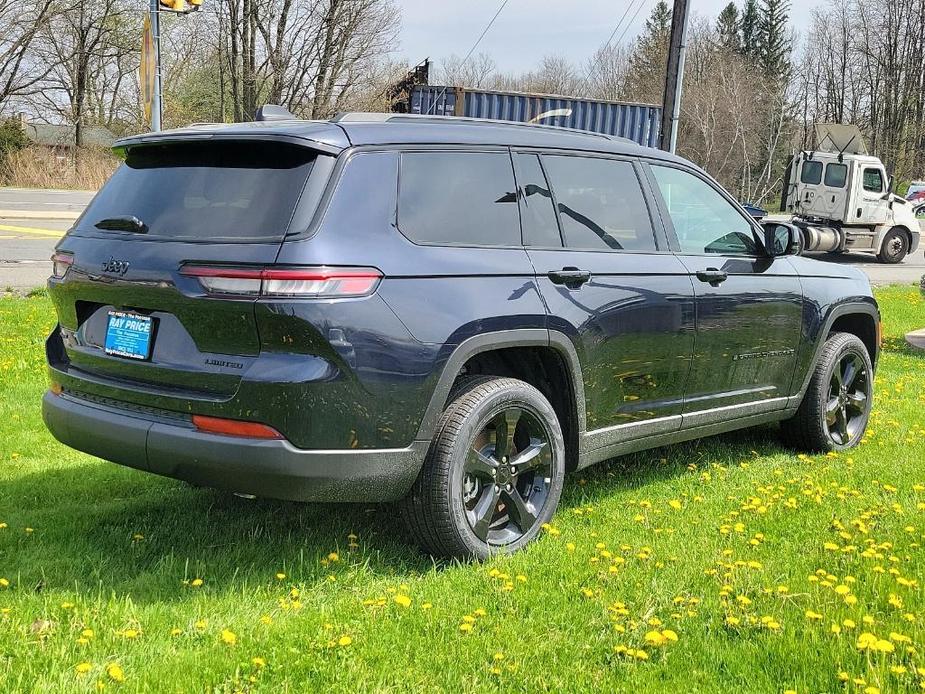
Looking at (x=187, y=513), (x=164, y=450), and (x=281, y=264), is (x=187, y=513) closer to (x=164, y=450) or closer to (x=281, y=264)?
(x=164, y=450)

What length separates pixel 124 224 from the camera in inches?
148

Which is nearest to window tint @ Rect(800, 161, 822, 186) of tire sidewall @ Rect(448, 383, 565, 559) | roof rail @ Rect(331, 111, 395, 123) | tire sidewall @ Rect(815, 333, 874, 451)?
tire sidewall @ Rect(815, 333, 874, 451)

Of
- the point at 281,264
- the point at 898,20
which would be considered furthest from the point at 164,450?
the point at 898,20

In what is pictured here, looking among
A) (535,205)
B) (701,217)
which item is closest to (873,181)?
(701,217)

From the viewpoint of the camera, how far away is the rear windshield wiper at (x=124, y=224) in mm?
3688

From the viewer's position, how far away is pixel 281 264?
3256 mm

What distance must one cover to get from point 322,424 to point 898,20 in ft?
230

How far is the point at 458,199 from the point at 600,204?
91 cm

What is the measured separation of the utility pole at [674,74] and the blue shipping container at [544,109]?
9.47 feet

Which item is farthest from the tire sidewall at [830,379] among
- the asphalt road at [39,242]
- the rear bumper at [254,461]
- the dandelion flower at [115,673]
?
the asphalt road at [39,242]

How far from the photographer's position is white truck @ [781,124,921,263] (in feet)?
77.7

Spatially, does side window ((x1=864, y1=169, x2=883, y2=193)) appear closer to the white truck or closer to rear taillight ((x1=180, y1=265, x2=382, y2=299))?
the white truck

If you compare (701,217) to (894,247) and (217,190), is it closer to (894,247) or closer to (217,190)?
(217,190)

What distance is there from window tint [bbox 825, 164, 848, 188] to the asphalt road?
6.42 feet
